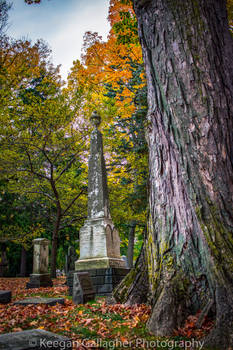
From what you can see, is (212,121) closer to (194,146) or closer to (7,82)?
(194,146)

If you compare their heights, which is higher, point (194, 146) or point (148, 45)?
point (148, 45)

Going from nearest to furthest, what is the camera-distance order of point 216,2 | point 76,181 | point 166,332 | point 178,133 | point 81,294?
point 166,332
point 178,133
point 216,2
point 81,294
point 76,181

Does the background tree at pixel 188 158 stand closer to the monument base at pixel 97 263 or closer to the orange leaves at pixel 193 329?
the orange leaves at pixel 193 329

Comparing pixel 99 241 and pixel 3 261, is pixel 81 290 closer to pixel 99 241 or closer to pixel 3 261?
pixel 99 241

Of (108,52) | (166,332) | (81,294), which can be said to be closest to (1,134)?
(108,52)

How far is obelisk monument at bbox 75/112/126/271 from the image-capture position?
7.65m

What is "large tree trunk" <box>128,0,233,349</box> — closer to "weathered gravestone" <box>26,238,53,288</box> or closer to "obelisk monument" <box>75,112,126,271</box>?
"obelisk monument" <box>75,112,126,271</box>

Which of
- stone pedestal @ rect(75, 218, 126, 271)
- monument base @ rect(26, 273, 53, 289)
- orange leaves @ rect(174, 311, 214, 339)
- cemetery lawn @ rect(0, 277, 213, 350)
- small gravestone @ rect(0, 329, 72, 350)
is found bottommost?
monument base @ rect(26, 273, 53, 289)

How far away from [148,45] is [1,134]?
9.91 m

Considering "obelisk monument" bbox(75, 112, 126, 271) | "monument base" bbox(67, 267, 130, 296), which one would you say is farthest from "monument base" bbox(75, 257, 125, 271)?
"monument base" bbox(67, 267, 130, 296)

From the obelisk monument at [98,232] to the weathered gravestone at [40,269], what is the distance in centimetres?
354

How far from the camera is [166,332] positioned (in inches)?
118

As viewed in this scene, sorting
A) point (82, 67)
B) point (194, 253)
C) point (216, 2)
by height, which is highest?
point (82, 67)

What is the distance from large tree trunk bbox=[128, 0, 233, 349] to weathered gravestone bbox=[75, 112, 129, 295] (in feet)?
12.7
